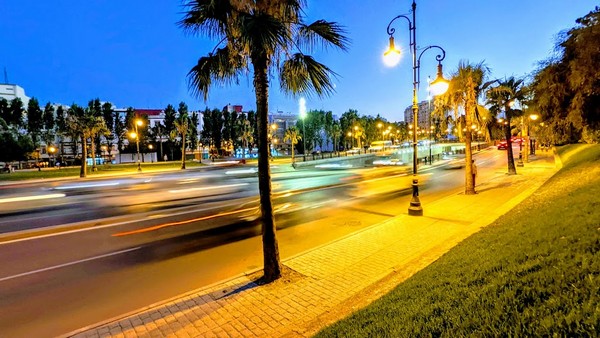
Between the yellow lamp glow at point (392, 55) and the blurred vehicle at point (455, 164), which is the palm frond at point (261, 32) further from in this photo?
the blurred vehicle at point (455, 164)

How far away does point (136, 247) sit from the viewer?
9109mm

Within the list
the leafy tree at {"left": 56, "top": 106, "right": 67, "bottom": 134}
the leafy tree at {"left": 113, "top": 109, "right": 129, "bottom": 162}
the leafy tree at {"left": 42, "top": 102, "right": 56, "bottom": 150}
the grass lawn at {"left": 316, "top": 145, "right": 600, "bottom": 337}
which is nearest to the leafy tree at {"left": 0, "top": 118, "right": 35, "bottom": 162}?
the leafy tree at {"left": 56, "top": 106, "right": 67, "bottom": 134}

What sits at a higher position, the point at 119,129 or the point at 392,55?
the point at 119,129

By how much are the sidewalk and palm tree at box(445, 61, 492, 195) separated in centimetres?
774

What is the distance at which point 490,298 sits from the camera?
334cm

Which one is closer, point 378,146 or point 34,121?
point 34,121

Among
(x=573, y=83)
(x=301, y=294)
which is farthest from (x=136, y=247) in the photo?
(x=573, y=83)

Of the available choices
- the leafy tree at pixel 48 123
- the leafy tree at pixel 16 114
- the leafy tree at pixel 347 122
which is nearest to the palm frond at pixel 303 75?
the leafy tree at pixel 16 114

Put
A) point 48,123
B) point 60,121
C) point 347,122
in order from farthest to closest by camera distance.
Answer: point 347,122, point 60,121, point 48,123

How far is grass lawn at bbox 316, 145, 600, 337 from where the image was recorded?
8.86ft

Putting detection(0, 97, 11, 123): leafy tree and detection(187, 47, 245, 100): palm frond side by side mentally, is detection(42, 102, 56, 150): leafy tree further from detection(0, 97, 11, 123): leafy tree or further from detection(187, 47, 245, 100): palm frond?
detection(187, 47, 245, 100): palm frond

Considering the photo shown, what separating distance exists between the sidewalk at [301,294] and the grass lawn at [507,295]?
88 cm

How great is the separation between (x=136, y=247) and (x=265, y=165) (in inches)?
216

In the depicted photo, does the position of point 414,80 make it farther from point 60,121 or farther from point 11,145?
point 60,121
